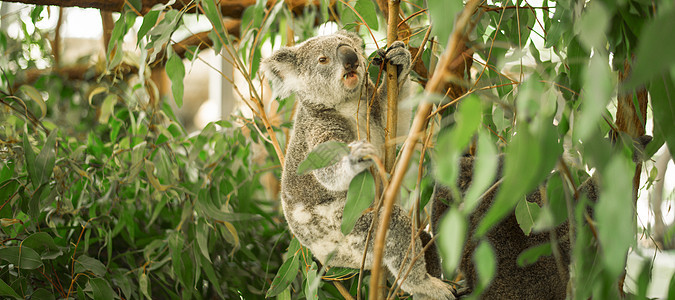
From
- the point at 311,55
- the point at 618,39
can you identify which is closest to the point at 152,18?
the point at 311,55

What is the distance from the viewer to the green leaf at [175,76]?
1400mm

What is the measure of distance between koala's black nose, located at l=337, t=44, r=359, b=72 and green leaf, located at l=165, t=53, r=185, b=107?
453mm

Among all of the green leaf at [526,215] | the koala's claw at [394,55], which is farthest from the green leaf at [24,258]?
the green leaf at [526,215]

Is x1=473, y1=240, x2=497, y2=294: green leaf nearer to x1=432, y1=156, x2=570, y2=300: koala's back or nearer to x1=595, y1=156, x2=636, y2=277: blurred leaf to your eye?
x1=595, y1=156, x2=636, y2=277: blurred leaf

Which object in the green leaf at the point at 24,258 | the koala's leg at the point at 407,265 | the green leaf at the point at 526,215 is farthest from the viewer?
the green leaf at the point at 24,258

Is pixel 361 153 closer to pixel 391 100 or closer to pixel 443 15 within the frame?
pixel 391 100

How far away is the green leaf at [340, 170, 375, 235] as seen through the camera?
0.85 meters

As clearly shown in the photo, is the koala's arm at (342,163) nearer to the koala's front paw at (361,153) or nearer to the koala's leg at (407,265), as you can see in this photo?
the koala's front paw at (361,153)

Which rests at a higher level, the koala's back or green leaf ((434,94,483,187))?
green leaf ((434,94,483,187))

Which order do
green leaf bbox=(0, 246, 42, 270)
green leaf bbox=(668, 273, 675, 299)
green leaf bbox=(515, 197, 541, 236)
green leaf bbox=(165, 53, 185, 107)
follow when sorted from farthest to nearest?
green leaf bbox=(0, 246, 42, 270) → green leaf bbox=(165, 53, 185, 107) → green leaf bbox=(515, 197, 541, 236) → green leaf bbox=(668, 273, 675, 299)

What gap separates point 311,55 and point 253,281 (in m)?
1.23

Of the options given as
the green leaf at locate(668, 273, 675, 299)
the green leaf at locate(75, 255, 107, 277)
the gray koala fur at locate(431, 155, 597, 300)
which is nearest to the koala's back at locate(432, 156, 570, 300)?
the gray koala fur at locate(431, 155, 597, 300)

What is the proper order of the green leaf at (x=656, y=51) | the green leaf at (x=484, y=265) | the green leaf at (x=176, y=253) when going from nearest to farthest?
the green leaf at (x=656, y=51)
the green leaf at (x=484, y=265)
the green leaf at (x=176, y=253)

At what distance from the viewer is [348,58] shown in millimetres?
1434
